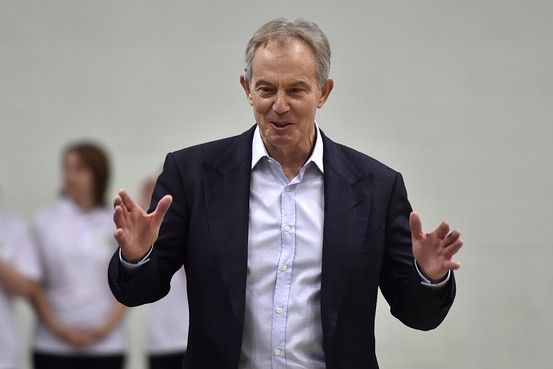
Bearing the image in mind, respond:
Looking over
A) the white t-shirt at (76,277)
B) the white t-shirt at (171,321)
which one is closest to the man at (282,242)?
the white t-shirt at (76,277)

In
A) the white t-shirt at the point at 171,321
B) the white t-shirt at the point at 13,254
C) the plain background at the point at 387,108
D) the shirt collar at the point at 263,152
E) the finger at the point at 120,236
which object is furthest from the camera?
the plain background at the point at 387,108

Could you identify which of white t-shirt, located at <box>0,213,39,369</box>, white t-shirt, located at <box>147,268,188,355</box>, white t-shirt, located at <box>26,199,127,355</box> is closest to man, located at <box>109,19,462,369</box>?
white t-shirt, located at <box>0,213,39,369</box>

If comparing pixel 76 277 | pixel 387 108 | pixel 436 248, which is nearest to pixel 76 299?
pixel 76 277

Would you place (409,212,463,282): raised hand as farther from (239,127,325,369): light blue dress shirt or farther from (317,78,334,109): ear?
(317,78,334,109): ear

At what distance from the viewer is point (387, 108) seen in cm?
599

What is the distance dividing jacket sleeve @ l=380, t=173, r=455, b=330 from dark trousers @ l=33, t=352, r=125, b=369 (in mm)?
2571

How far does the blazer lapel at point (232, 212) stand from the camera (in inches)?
99.4

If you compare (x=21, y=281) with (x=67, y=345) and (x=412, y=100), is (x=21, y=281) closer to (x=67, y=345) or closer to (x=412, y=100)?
(x=67, y=345)

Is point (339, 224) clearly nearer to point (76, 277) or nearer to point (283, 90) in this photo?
point (283, 90)

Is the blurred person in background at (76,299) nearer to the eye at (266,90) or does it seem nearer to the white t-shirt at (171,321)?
the white t-shirt at (171,321)

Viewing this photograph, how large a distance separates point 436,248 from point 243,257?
0.43 metres

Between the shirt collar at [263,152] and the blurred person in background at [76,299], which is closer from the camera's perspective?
the shirt collar at [263,152]

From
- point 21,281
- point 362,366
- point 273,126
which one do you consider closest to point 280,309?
point 362,366

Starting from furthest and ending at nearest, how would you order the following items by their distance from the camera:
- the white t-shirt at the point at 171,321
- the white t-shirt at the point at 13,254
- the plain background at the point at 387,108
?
the plain background at the point at 387,108 < the white t-shirt at the point at 171,321 < the white t-shirt at the point at 13,254
